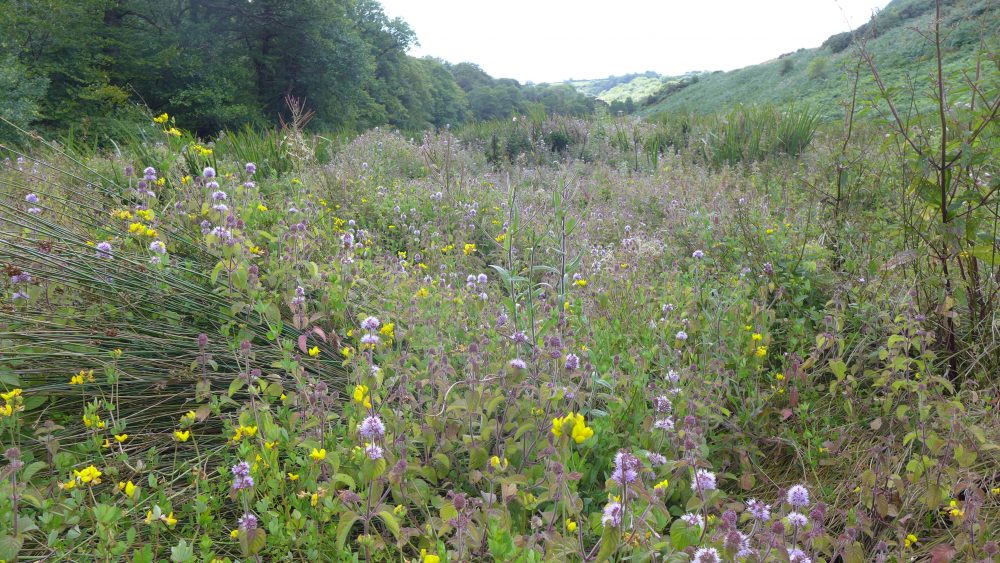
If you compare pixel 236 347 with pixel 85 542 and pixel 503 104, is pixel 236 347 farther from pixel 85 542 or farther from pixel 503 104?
pixel 503 104

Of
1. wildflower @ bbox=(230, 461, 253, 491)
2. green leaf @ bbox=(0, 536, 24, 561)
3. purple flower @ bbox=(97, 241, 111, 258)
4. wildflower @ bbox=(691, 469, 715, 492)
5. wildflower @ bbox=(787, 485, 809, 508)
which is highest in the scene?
purple flower @ bbox=(97, 241, 111, 258)

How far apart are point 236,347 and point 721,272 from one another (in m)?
2.73

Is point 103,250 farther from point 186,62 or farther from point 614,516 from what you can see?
point 186,62

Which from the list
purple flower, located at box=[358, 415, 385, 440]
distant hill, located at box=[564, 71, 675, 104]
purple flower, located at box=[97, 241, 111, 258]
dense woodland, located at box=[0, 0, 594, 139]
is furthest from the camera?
distant hill, located at box=[564, 71, 675, 104]

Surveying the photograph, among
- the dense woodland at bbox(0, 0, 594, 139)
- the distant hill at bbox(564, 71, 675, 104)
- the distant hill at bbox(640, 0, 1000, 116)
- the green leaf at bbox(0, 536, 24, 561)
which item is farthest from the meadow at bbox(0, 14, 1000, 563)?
the distant hill at bbox(564, 71, 675, 104)

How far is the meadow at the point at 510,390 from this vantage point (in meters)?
1.47

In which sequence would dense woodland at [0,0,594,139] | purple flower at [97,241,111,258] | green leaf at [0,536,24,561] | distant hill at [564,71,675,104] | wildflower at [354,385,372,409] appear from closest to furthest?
green leaf at [0,536,24,561] → wildflower at [354,385,372,409] → purple flower at [97,241,111,258] → dense woodland at [0,0,594,139] → distant hill at [564,71,675,104]

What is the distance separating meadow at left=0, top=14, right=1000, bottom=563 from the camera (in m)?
1.47

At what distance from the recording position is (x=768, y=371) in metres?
2.82

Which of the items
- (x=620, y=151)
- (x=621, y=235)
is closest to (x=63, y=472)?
(x=621, y=235)

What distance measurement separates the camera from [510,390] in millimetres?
1832

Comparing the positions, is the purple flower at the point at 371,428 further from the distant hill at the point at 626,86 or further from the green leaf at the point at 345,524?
the distant hill at the point at 626,86

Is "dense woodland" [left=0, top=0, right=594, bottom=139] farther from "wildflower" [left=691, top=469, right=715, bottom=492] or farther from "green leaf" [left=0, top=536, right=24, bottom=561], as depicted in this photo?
"green leaf" [left=0, top=536, right=24, bottom=561]


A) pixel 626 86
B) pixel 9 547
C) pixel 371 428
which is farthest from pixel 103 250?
pixel 626 86
